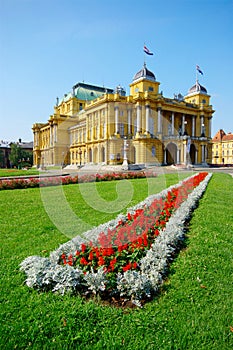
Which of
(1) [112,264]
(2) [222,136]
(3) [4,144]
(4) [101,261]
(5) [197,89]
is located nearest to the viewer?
(1) [112,264]

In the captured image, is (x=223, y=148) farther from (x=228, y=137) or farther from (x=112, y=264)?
(x=112, y=264)

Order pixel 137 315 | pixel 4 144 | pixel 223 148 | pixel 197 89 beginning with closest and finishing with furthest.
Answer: pixel 137 315
pixel 197 89
pixel 223 148
pixel 4 144

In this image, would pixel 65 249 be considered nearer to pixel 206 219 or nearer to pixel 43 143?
pixel 206 219

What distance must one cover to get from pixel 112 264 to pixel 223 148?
93293 millimetres

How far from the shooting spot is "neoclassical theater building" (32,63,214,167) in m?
48.8

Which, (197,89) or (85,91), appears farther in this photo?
(85,91)

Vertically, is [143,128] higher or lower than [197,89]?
lower

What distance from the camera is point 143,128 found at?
163ft

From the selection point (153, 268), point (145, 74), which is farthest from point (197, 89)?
point (153, 268)

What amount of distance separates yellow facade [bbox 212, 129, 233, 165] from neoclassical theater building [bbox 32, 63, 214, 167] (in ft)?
98.1

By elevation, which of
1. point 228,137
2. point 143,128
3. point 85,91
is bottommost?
point 143,128

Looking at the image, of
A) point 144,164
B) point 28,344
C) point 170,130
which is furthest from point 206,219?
point 170,130

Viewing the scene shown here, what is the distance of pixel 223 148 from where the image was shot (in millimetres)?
89062

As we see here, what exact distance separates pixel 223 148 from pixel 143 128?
2002 inches
